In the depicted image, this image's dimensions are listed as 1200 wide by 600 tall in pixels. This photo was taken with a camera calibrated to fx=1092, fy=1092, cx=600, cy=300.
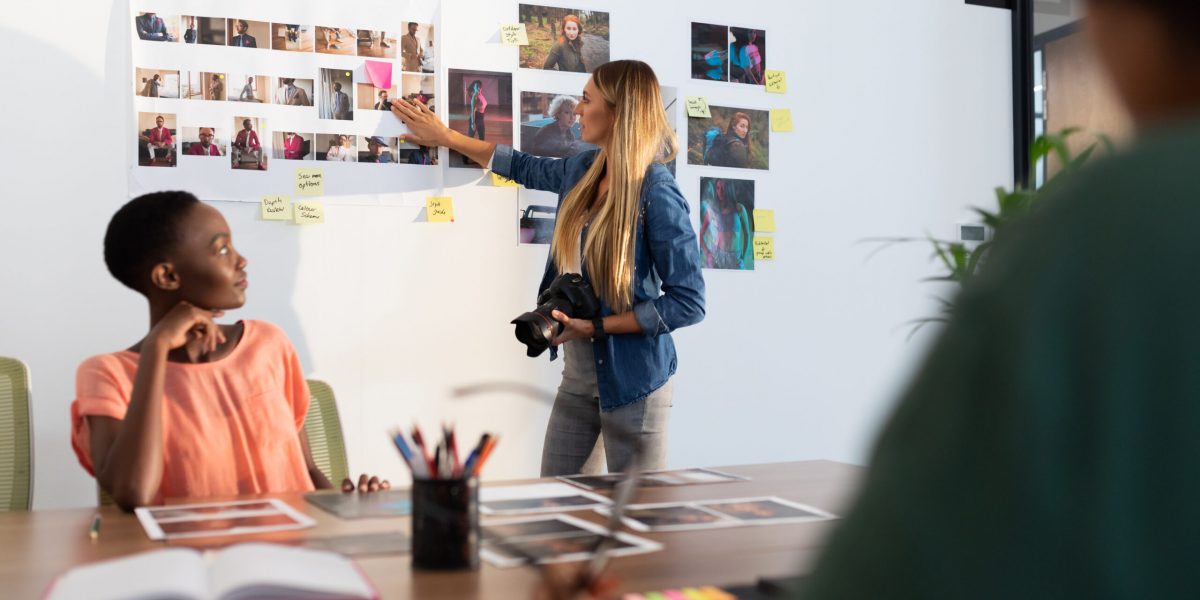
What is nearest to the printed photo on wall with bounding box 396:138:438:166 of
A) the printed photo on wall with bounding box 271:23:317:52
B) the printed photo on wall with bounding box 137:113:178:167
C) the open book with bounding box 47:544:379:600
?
the printed photo on wall with bounding box 271:23:317:52

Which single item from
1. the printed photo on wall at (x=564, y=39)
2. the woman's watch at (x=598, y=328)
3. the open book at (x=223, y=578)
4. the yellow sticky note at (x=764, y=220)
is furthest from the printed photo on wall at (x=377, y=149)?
the open book at (x=223, y=578)

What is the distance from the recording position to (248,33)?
2633mm

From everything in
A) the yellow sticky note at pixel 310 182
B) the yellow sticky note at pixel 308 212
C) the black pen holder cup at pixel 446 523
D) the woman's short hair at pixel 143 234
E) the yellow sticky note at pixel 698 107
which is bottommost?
the black pen holder cup at pixel 446 523

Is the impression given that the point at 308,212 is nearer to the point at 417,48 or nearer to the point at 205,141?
the point at 205,141

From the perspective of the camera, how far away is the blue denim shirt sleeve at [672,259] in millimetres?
2439

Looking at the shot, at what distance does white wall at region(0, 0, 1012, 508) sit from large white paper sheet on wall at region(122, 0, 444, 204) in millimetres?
56

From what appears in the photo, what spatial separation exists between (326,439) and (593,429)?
0.61 m

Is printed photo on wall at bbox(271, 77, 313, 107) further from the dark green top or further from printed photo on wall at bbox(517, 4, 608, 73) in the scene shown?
the dark green top

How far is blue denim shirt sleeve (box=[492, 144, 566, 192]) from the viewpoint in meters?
2.77

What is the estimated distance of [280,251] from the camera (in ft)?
8.66

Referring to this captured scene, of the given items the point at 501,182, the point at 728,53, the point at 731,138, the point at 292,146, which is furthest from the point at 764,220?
the point at 292,146

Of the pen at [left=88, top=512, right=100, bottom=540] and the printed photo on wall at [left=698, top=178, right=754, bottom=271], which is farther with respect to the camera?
the printed photo on wall at [left=698, top=178, right=754, bottom=271]

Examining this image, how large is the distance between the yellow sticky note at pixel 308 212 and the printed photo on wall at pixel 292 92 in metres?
0.25

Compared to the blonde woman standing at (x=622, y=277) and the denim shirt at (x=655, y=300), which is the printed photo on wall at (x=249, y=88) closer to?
the blonde woman standing at (x=622, y=277)
